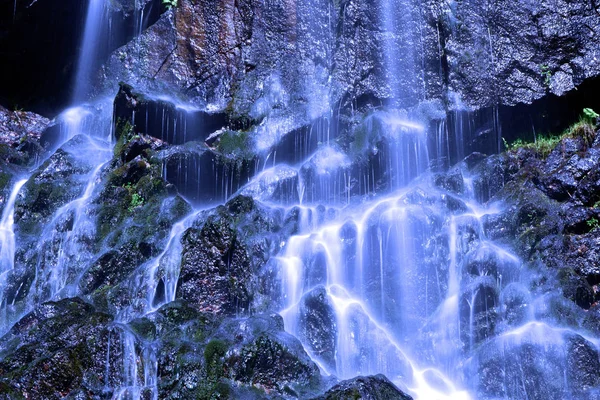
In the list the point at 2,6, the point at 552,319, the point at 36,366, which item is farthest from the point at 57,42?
the point at 552,319

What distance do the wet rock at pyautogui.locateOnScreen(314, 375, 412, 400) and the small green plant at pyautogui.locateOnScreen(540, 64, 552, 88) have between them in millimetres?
8284

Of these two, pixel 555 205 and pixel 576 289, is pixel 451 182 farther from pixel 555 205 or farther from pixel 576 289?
pixel 576 289

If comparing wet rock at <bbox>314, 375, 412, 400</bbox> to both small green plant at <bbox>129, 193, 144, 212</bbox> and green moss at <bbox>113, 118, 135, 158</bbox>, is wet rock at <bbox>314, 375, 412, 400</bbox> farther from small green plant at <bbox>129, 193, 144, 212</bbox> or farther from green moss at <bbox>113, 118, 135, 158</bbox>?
green moss at <bbox>113, 118, 135, 158</bbox>

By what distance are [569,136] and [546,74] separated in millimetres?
1467

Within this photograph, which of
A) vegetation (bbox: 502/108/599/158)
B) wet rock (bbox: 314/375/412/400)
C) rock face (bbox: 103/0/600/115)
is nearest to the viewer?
wet rock (bbox: 314/375/412/400)

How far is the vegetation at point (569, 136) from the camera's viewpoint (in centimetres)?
1167

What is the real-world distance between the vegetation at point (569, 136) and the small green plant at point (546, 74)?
91 centimetres

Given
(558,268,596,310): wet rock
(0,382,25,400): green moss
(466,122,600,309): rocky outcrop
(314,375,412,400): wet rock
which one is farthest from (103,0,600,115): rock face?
(0,382,25,400): green moss

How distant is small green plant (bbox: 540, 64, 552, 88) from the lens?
12.4 meters

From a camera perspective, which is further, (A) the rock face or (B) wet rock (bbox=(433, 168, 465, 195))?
(A) the rock face

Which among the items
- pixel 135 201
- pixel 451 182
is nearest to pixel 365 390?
pixel 451 182

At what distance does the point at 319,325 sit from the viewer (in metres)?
8.96

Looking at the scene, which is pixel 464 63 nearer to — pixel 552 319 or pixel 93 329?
pixel 552 319

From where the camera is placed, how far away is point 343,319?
352 inches
